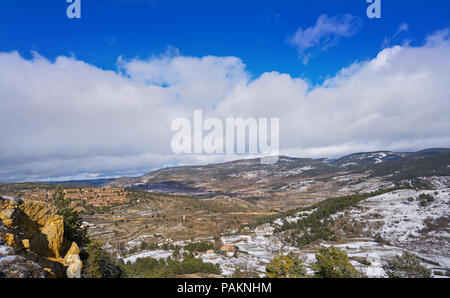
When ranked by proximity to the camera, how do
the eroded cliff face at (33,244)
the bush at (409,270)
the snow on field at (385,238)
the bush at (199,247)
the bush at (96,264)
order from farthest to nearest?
1. the bush at (199,247)
2. the snow on field at (385,238)
3. the bush at (409,270)
4. the bush at (96,264)
5. the eroded cliff face at (33,244)

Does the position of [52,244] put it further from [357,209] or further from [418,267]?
[357,209]

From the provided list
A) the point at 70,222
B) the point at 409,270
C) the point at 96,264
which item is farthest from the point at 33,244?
the point at 409,270

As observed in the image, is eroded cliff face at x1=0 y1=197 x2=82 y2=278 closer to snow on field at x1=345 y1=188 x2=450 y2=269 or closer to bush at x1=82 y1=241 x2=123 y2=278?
bush at x1=82 y1=241 x2=123 y2=278

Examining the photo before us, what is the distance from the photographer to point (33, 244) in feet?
44.1

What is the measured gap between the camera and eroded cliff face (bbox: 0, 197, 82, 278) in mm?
9062

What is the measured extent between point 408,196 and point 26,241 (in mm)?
83871

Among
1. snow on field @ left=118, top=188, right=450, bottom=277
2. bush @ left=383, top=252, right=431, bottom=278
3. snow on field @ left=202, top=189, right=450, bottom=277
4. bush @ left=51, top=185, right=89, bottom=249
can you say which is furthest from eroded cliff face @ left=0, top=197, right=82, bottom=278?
snow on field @ left=202, top=189, right=450, bottom=277

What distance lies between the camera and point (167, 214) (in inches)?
4363

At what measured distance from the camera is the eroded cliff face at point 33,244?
9.06 meters

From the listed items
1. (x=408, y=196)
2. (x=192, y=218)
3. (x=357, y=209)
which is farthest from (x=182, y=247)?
(x=408, y=196)

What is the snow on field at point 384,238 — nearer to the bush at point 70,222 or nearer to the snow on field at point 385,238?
the snow on field at point 385,238

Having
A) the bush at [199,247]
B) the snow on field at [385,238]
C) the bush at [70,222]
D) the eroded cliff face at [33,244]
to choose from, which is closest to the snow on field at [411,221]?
the snow on field at [385,238]

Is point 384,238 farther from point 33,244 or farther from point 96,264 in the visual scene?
point 33,244
